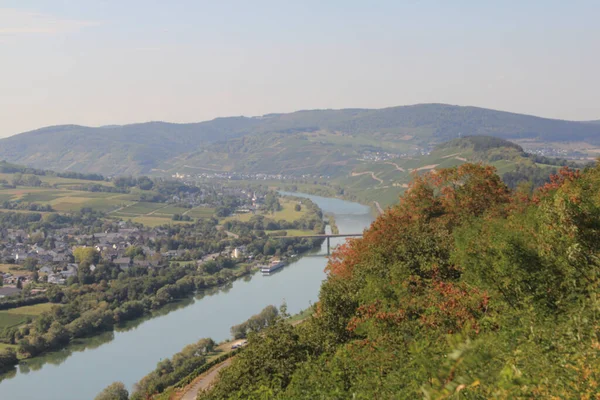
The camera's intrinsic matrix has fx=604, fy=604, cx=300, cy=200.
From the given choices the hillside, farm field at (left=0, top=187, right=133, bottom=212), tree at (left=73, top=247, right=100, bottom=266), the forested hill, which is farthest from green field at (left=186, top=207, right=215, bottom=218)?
the forested hill

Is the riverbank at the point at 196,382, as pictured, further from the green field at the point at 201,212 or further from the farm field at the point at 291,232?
the green field at the point at 201,212

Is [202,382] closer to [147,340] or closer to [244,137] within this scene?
[147,340]

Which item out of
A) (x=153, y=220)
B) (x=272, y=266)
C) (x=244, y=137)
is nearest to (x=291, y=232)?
(x=272, y=266)

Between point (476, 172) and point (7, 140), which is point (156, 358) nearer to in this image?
point (476, 172)

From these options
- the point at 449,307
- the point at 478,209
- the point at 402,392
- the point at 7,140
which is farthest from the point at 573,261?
the point at 7,140

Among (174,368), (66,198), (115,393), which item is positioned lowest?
(174,368)

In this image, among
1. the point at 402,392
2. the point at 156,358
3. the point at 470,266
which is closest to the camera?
the point at 402,392

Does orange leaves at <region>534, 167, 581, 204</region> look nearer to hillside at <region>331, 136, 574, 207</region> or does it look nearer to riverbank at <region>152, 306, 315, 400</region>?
riverbank at <region>152, 306, 315, 400</region>
